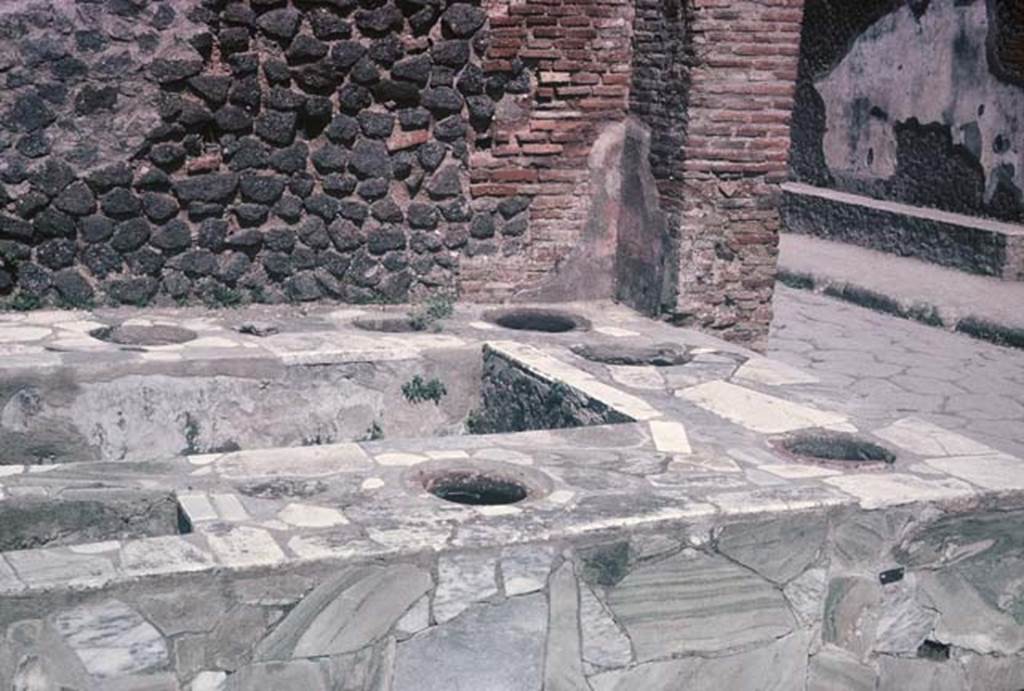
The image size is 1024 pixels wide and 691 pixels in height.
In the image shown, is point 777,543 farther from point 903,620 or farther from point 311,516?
point 311,516

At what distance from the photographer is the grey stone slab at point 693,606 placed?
3875 millimetres

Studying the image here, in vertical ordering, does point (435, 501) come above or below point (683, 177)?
below

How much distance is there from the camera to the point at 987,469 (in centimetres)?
448

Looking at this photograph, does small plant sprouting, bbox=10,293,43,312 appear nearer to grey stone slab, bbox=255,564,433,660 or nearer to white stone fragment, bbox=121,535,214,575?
white stone fragment, bbox=121,535,214,575

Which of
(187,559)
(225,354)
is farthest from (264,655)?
(225,354)

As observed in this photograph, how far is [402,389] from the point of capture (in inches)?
221

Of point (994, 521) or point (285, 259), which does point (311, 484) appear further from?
point (285, 259)

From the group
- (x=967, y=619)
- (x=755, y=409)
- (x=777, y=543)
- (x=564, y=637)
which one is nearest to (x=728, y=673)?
(x=777, y=543)

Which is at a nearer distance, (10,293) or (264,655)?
(264,655)

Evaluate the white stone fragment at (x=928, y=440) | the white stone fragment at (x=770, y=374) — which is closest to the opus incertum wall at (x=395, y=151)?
the white stone fragment at (x=770, y=374)

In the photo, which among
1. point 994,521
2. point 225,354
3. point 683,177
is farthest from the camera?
point 683,177

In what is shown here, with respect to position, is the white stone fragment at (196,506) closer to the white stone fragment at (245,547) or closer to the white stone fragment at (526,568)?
the white stone fragment at (245,547)

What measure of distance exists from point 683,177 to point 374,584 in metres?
3.13

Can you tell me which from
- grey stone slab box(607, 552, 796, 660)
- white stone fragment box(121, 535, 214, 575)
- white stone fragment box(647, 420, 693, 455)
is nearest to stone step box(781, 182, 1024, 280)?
white stone fragment box(647, 420, 693, 455)
